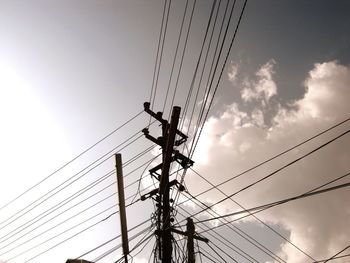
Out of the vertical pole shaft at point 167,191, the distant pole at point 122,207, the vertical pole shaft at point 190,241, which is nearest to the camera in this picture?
the distant pole at point 122,207

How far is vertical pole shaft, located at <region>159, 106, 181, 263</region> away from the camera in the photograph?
9.16 m

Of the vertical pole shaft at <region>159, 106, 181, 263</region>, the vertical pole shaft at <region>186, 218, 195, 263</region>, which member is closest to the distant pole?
the vertical pole shaft at <region>159, 106, 181, 263</region>

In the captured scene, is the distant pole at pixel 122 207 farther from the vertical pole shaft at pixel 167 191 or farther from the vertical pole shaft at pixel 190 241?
the vertical pole shaft at pixel 190 241

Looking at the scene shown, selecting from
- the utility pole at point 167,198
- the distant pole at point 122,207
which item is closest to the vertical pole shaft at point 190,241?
the utility pole at point 167,198

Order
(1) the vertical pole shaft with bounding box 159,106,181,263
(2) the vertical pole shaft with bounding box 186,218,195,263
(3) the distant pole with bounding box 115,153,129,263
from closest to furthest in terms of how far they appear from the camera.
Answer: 1. (3) the distant pole with bounding box 115,153,129,263
2. (1) the vertical pole shaft with bounding box 159,106,181,263
3. (2) the vertical pole shaft with bounding box 186,218,195,263

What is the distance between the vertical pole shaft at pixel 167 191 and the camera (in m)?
9.16

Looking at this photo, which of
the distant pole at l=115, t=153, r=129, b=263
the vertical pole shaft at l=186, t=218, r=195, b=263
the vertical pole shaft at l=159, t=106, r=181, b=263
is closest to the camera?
the distant pole at l=115, t=153, r=129, b=263

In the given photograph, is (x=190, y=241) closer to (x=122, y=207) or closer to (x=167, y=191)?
(x=167, y=191)

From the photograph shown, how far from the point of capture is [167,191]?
10703 millimetres

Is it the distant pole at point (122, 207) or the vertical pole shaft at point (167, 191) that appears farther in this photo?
the vertical pole shaft at point (167, 191)

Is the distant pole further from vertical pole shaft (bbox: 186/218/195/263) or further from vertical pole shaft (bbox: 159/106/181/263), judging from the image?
vertical pole shaft (bbox: 186/218/195/263)

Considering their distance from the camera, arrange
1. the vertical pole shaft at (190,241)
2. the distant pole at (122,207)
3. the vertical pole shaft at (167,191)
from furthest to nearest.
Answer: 1. the vertical pole shaft at (190,241)
2. the vertical pole shaft at (167,191)
3. the distant pole at (122,207)

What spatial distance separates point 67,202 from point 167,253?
4.60 meters

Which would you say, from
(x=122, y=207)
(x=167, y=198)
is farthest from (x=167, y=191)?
(x=122, y=207)
